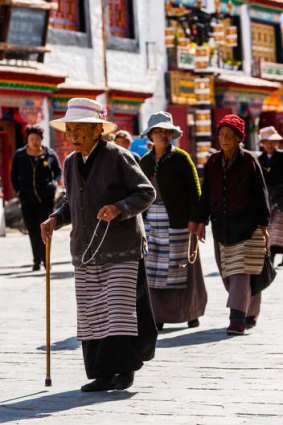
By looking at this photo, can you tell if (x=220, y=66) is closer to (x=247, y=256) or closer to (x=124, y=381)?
(x=247, y=256)

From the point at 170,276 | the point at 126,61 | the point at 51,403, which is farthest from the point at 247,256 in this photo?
the point at 126,61

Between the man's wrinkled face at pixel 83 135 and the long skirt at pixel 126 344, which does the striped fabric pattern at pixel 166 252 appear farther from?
the man's wrinkled face at pixel 83 135

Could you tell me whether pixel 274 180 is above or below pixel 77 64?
below

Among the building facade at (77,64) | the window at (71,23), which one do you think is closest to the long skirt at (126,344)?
the building facade at (77,64)

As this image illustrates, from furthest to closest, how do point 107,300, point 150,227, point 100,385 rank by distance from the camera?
point 150,227 < point 107,300 < point 100,385

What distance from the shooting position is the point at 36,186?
1791 centimetres

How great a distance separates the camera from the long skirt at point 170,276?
1091 cm

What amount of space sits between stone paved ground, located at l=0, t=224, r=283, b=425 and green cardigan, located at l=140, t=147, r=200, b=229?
902mm

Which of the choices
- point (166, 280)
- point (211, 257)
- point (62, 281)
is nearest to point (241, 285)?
point (166, 280)

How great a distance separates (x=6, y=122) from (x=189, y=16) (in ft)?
26.2

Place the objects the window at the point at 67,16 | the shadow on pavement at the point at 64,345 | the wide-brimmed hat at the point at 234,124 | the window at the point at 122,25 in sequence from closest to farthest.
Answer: the shadow on pavement at the point at 64,345 → the wide-brimmed hat at the point at 234,124 → the window at the point at 67,16 → the window at the point at 122,25

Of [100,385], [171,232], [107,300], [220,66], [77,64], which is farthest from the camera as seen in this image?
Answer: [220,66]

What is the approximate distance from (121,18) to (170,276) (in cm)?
2461

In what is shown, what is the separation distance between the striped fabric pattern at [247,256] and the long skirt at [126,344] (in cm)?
254
